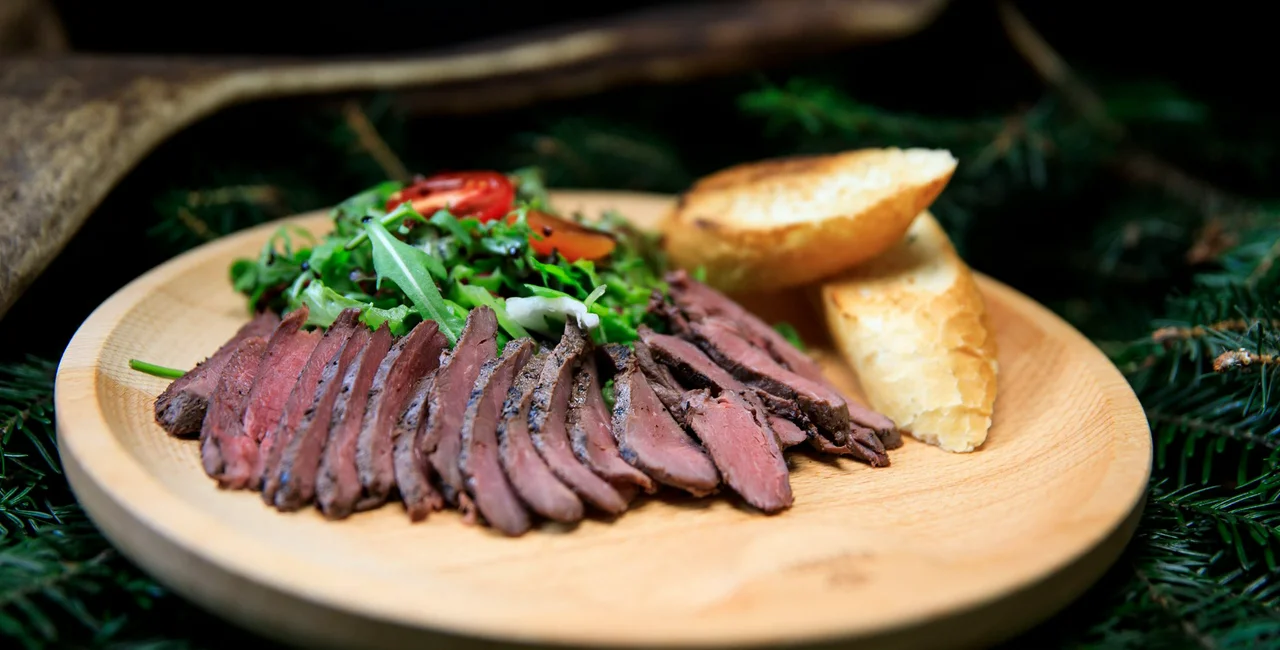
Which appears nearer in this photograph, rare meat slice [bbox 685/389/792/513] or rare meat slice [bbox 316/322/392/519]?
rare meat slice [bbox 316/322/392/519]

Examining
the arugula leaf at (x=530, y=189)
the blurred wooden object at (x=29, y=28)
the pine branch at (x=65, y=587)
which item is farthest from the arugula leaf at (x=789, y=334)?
the blurred wooden object at (x=29, y=28)

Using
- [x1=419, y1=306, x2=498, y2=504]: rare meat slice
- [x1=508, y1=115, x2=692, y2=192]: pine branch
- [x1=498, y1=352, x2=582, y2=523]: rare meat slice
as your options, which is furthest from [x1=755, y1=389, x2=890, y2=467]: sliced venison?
[x1=508, y1=115, x2=692, y2=192]: pine branch

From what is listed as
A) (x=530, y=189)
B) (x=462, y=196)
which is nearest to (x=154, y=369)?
(x=462, y=196)

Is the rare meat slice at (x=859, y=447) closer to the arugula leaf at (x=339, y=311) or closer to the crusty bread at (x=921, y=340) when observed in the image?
the crusty bread at (x=921, y=340)

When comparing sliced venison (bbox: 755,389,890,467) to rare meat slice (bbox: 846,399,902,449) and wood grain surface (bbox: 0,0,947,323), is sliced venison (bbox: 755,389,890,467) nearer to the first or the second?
rare meat slice (bbox: 846,399,902,449)

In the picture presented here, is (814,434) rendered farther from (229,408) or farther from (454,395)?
(229,408)

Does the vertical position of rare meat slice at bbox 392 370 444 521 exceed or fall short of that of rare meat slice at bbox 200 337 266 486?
it falls short
